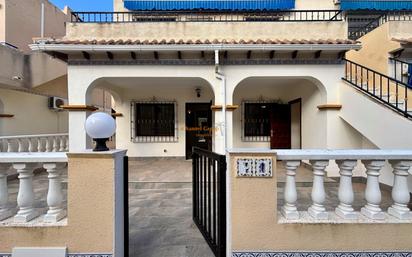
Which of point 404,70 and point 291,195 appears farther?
point 404,70

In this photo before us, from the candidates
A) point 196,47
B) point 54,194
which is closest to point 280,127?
point 196,47

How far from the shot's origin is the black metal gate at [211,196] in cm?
227

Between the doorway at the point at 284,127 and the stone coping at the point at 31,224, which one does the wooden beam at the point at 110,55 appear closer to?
the stone coping at the point at 31,224

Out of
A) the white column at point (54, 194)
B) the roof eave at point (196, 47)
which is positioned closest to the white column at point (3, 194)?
the white column at point (54, 194)

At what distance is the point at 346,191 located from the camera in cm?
220

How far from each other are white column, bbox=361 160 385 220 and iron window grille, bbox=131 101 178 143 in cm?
714

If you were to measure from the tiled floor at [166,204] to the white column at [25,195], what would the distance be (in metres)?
1.09

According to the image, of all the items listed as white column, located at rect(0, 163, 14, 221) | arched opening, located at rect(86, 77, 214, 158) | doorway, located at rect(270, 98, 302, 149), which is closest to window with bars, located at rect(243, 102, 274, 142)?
doorway, located at rect(270, 98, 302, 149)

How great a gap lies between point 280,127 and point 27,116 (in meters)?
9.55

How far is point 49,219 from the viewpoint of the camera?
84.7 inches

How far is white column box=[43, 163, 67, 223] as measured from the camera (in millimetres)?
2148

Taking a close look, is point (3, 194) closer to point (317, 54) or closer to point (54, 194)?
point (54, 194)

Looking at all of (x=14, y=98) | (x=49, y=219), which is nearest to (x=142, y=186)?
(x=49, y=219)

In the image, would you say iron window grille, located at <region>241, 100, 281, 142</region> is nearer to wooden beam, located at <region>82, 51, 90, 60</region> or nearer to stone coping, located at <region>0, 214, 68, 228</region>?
wooden beam, located at <region>82, 51, 90, 60</region>
